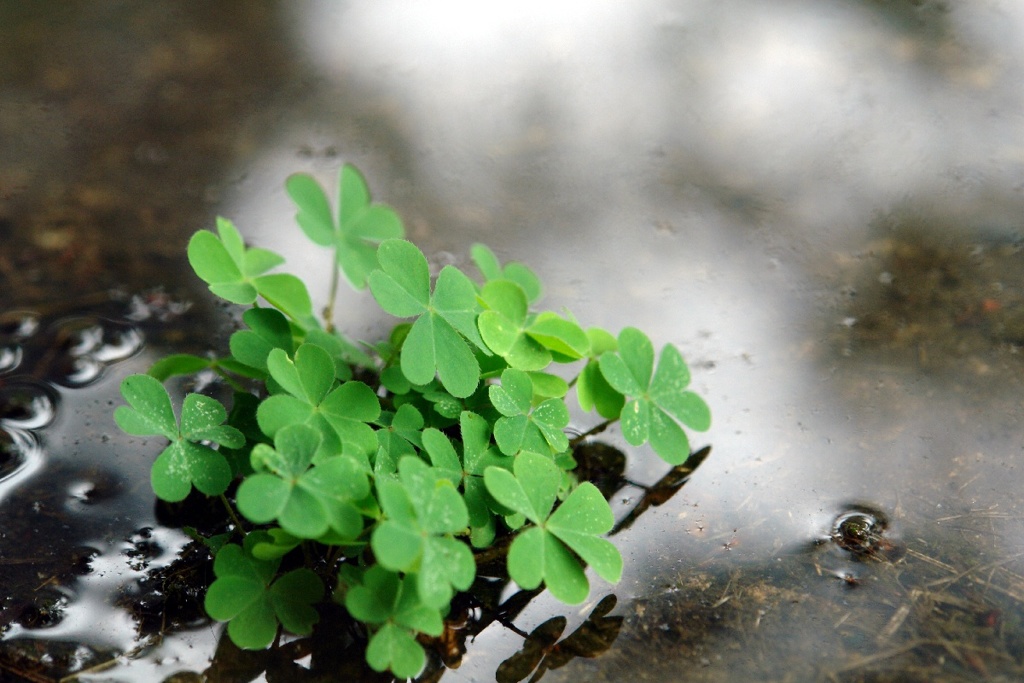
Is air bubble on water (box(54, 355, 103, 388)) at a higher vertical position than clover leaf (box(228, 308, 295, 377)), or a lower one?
lower

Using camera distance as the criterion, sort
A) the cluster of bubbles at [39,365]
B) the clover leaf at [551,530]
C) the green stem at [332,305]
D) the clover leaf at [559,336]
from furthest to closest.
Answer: the green stem at [332,305] → the cluster of bubbles at [39,365] → the clover leaf at [559,336] → the clover leaf at [551,530]

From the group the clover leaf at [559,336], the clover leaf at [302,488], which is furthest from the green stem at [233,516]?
the clover leaf at [559,336]

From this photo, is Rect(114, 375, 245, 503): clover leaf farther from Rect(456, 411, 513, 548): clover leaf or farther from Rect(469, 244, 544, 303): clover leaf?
Rect(469, 244, 544, 303): clover leaf

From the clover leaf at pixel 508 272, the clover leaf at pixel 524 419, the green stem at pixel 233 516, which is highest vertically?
the clover leaf at pixel 508 272

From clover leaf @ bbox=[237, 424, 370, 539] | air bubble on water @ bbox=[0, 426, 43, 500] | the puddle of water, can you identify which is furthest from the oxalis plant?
air bubble on water @ bbox=[0, 426, 43, 500]

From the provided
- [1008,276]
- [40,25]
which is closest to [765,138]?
[1008,276]

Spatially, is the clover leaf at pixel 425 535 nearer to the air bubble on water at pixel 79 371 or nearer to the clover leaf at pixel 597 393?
the clover leaf at pixel 597 393

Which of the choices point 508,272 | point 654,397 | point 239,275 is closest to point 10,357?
point 239,275
